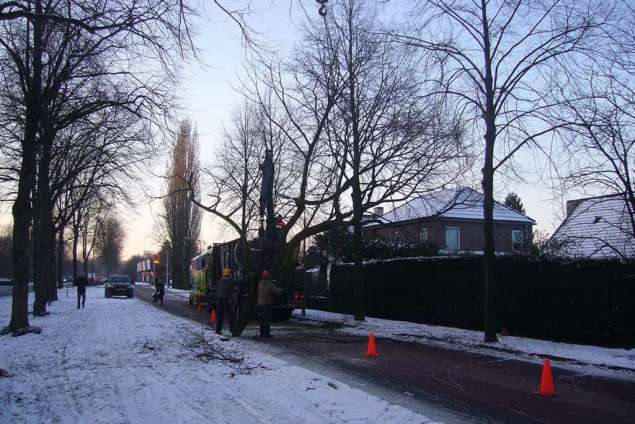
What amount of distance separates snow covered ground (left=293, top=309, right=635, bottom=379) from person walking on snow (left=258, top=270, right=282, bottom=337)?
3580mm

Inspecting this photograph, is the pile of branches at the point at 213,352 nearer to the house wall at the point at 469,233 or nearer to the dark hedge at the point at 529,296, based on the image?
the dark hedge at the point at 529,296

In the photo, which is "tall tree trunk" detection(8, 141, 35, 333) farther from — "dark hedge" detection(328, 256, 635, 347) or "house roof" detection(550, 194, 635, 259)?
"house roof" detection(550, 194, 635, 259)

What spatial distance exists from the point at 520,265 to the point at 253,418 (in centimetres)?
1202

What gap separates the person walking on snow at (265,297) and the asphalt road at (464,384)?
33.6 inches

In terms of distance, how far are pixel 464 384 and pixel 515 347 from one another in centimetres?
574

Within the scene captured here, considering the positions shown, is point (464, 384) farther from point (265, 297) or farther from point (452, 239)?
point (452, 239)

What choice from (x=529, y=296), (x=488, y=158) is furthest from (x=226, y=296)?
(x=529, y=296)

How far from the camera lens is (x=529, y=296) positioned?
16.8 metres

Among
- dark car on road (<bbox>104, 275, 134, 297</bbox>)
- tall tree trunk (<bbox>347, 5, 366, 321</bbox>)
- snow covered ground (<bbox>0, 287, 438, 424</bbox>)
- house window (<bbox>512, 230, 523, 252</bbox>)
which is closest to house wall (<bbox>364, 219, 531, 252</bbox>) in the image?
house window (<bbox>512, 230, 523, 252</bbox>)

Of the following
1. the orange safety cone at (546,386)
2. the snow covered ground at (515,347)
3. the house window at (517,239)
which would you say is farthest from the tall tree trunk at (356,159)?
the house window at (517,239)

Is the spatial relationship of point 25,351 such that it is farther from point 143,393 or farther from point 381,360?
point 381,360

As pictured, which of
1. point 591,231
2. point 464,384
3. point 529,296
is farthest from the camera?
point 591,231

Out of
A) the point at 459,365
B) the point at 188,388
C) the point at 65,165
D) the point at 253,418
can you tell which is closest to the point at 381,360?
the point at 459,365

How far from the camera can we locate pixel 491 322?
15.7m
